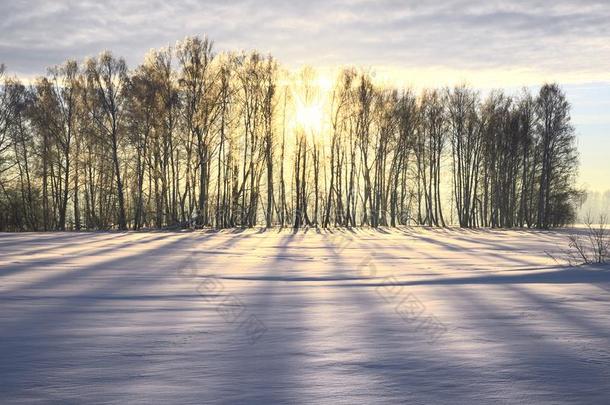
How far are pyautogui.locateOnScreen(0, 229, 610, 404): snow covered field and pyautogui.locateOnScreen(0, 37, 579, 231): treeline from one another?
78.9 ft

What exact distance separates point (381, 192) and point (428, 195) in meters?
4.99

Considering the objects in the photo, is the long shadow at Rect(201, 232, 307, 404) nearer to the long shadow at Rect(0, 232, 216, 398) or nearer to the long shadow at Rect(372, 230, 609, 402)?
the long shadow at Rect(0, 232, 216, 398)

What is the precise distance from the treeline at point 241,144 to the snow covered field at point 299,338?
947 inches

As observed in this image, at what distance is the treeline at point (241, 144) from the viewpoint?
3278cm

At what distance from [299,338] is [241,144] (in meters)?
34.5

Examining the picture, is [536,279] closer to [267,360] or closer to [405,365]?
[405,365]

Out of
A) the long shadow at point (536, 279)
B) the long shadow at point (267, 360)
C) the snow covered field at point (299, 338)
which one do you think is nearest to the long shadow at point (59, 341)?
the snow covered field at point (299, 338)

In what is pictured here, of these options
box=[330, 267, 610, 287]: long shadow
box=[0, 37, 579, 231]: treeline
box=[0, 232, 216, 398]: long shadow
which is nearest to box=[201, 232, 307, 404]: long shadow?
box=[0, 232, 216, 398]: long shadow

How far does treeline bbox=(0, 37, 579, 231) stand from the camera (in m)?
32.8

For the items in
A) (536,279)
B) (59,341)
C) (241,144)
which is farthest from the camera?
(241,144)

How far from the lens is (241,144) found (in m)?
38.6

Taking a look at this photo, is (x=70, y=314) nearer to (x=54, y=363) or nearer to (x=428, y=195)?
(x=54, y=363)

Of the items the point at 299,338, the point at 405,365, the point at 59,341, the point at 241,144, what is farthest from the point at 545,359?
the point at 241,144

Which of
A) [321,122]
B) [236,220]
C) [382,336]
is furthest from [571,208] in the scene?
[382,336]
